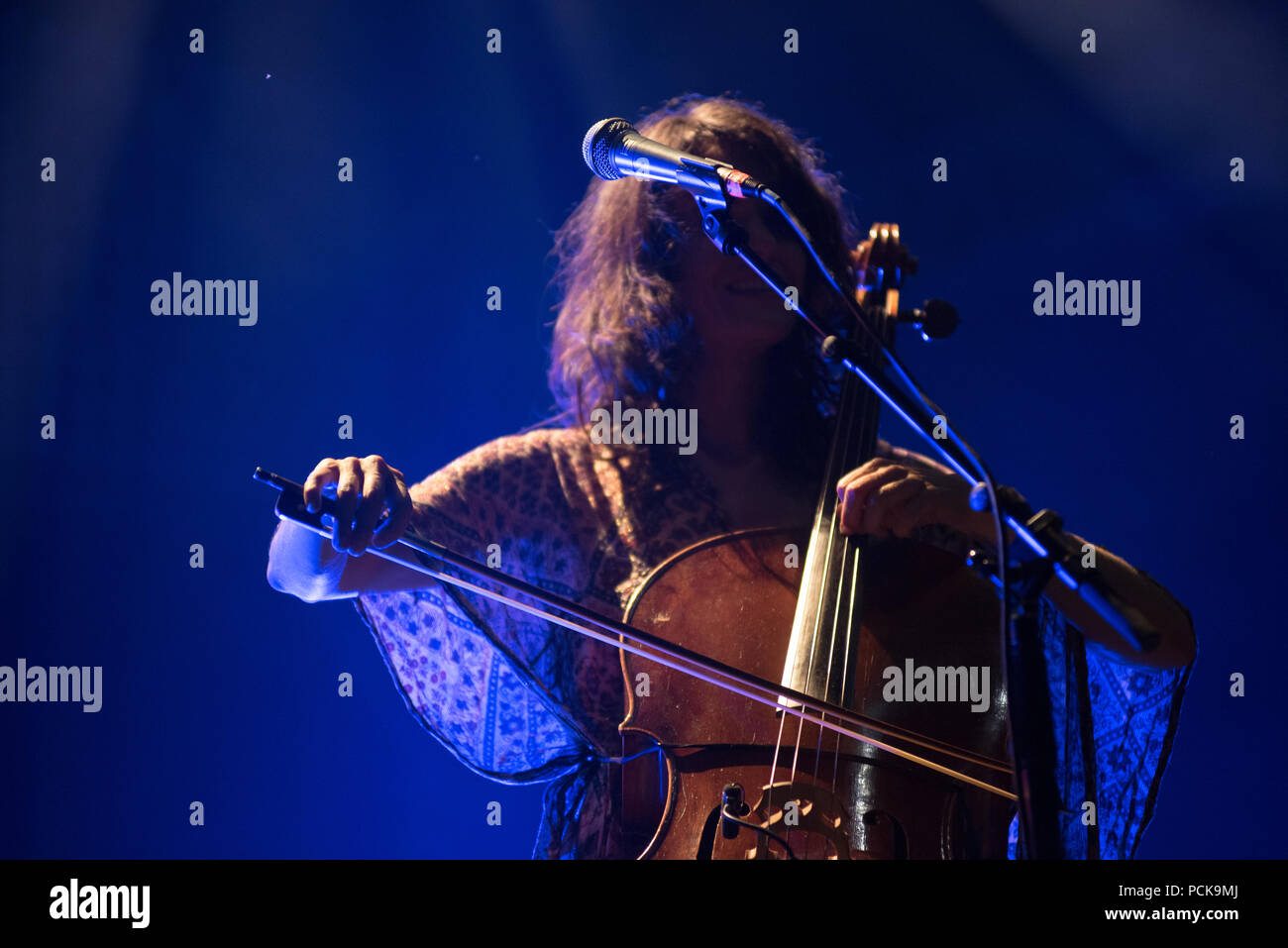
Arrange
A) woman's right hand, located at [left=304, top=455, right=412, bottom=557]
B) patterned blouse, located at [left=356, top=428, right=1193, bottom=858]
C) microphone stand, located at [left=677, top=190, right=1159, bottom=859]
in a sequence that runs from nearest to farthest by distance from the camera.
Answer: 1. microphone stand, located at [left=677, top=190, right=1159, bottom=859]
2. woman's right hand, located at [left=304, top=455, right=412, bottom=557]
3. patterned blouse, located at [left=356, top=428, right=1193, bottom=858]

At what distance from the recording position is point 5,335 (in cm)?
208

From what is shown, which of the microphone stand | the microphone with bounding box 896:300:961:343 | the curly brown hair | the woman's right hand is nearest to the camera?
the microphone stand

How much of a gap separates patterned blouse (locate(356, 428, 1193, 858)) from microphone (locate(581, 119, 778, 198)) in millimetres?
517

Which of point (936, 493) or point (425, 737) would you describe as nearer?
point (936, 493)

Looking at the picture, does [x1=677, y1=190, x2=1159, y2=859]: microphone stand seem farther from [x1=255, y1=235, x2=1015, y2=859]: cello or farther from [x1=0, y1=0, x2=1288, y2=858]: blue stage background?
[x1=0, y1=0, x2=1288, y2=858]: blue stage background

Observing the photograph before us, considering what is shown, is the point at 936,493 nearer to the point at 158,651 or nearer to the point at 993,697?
the point at 993,697

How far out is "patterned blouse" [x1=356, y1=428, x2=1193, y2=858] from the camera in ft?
4.34

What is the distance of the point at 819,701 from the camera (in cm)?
112

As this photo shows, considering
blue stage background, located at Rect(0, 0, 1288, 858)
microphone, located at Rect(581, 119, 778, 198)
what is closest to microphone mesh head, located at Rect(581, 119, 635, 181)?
microphone, located at Rect(581, 119, 778, 198)

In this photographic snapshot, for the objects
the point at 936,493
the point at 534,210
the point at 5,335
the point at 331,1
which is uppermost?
the point at 331,1

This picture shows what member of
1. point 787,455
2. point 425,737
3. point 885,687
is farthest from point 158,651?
point 885,687

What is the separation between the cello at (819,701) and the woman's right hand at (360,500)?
14.7 inches
